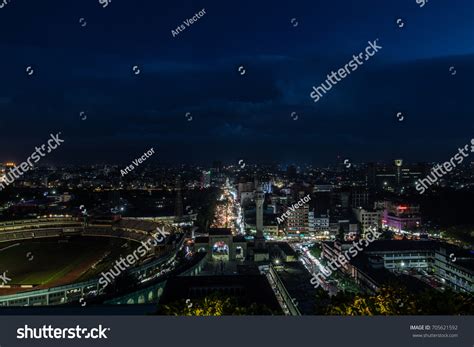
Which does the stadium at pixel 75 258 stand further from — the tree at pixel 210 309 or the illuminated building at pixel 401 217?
the illuminated building at pixel 401 217

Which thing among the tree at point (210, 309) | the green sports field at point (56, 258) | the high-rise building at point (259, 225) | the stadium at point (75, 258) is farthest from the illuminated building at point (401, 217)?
the tree at point (210, 309)

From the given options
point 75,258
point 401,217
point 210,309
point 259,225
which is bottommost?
point 75,258

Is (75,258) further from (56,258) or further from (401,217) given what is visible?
(401,217)

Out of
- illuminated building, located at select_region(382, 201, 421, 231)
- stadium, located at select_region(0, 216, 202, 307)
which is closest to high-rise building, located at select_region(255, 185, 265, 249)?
stadium, located at select_region(0, 216, 202, 307)

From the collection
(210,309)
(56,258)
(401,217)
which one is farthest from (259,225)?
(210,309)

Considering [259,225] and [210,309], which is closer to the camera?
[210,309]

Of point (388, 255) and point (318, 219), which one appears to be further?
point (318, 219)
